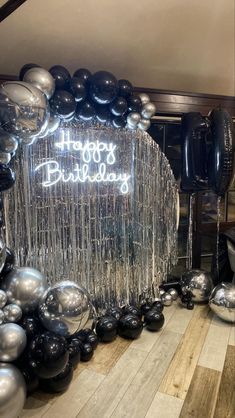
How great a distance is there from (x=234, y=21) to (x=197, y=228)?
183 centimetres

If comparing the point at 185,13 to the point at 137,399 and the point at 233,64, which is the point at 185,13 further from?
the point at 137,399

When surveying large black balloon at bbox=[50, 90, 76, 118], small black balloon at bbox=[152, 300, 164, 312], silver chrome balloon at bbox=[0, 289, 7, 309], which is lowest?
small black balloon at bbox=[152, 300, 164, 312]

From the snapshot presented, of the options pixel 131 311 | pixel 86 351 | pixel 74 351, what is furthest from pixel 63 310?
pixel 131 311

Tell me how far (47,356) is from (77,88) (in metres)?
1.61

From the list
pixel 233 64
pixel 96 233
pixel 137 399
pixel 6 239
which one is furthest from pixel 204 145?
pixel 137 399

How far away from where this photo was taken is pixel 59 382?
1.78m

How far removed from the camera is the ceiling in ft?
6.64

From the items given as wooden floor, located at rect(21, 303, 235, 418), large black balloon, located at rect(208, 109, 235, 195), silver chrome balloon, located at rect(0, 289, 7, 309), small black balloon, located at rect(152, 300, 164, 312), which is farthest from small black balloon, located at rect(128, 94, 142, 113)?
wooden floor, located at rect(21, 303, 235, 418)

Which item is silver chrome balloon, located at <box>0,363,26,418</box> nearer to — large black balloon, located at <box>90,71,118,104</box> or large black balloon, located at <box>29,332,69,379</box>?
large black balloon, located at <box>29,332,69,379</box>

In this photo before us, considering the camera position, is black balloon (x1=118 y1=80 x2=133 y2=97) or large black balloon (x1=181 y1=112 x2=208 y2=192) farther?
large black balloon (x1=181 y1=112 x2=208 y2=192)

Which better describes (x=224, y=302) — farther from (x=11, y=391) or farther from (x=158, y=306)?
(x=11, y=391)

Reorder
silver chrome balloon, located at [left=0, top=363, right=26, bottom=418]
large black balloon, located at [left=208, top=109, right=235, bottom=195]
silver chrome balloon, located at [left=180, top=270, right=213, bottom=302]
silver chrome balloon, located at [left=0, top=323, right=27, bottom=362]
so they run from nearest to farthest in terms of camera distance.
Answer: silver chrome balloon, located at [left=0, top=363, right=26, bottom=418] < silver chrome balloon, located at [left=0, top=323, right=27, bottom=362] < large black balloon, located at [left=208, top=109, right=235, bottom=195] < silver chrome balloon, located at [left=180, top=270, right=213, bottom=302]

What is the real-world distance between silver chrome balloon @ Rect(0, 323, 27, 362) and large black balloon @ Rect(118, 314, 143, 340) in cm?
91

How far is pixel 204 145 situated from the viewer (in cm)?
244
